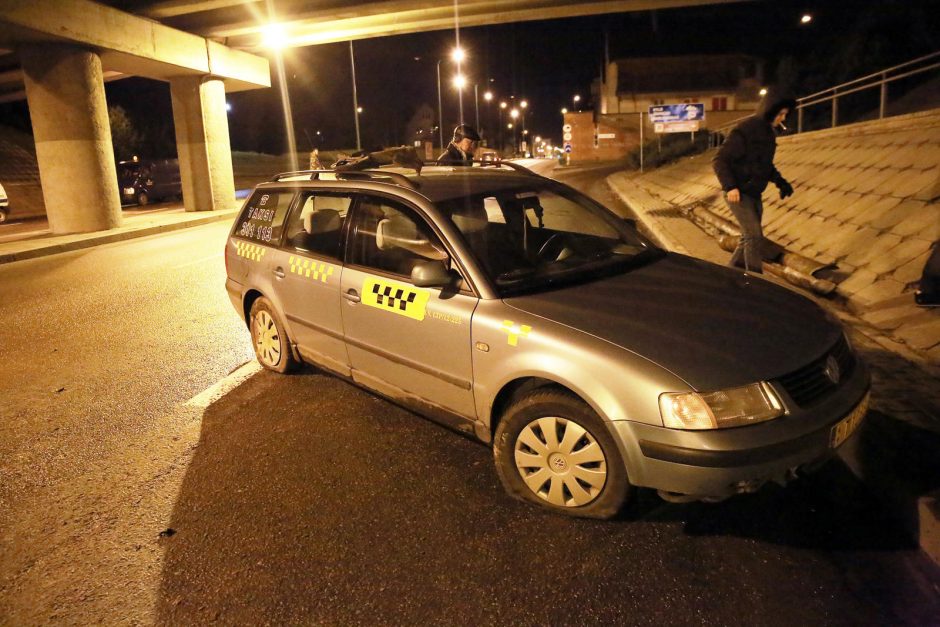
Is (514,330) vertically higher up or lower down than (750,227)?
lower down

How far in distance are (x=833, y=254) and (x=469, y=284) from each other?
564 cm

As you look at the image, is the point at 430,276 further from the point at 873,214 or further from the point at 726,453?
the point at 873,214

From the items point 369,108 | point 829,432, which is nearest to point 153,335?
point 829,432

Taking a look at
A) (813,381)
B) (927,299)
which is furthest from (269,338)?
(927,299)

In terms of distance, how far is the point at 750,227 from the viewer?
6.08 m

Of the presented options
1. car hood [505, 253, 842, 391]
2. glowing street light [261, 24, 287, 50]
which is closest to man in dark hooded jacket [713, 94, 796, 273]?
car hood [505, 253, 842, 391]

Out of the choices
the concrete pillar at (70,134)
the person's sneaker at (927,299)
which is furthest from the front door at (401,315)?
the concrete pillar at (70,134)

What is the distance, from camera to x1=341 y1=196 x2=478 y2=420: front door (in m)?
3.42

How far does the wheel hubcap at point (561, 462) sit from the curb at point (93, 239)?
44.0ft

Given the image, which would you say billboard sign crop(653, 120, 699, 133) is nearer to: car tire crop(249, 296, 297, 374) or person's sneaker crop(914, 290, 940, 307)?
person's sneaker crop(914, 290, 940, 307)

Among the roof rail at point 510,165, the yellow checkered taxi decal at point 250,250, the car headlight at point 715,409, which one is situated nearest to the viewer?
the car headlight at point 715,409

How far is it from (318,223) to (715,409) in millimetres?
3022

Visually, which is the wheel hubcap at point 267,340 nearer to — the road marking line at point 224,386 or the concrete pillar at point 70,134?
the road marking line at point 224,386

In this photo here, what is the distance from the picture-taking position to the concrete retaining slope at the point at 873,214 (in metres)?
5.72
